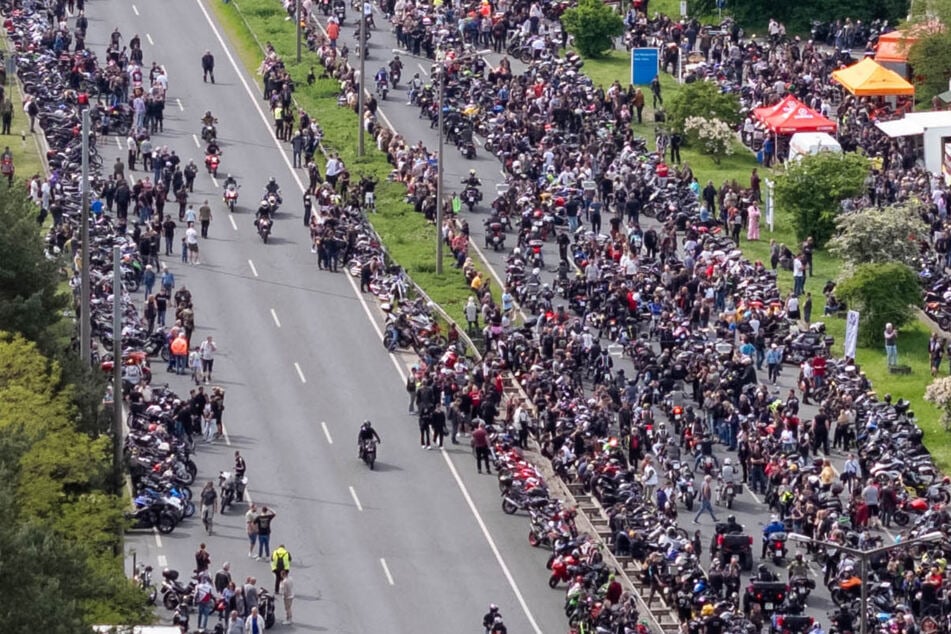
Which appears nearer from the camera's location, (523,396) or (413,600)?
(413,600)

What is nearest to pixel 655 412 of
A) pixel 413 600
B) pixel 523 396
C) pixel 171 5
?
pixel 523 396

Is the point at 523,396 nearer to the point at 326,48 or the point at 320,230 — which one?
the point at 320,230

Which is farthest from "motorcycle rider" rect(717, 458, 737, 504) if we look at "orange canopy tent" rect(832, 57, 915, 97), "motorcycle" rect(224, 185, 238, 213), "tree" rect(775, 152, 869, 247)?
"orange canopy tent" rect(832, 57, 915, 97)

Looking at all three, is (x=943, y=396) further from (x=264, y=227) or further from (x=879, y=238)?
(x=264, y=227)

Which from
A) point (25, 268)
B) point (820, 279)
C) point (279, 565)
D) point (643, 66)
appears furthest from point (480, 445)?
point (643, 66)

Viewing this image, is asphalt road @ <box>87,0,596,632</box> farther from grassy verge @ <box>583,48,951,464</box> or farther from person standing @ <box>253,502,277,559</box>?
grassy verge @ <box>583,48,951,464</box>
